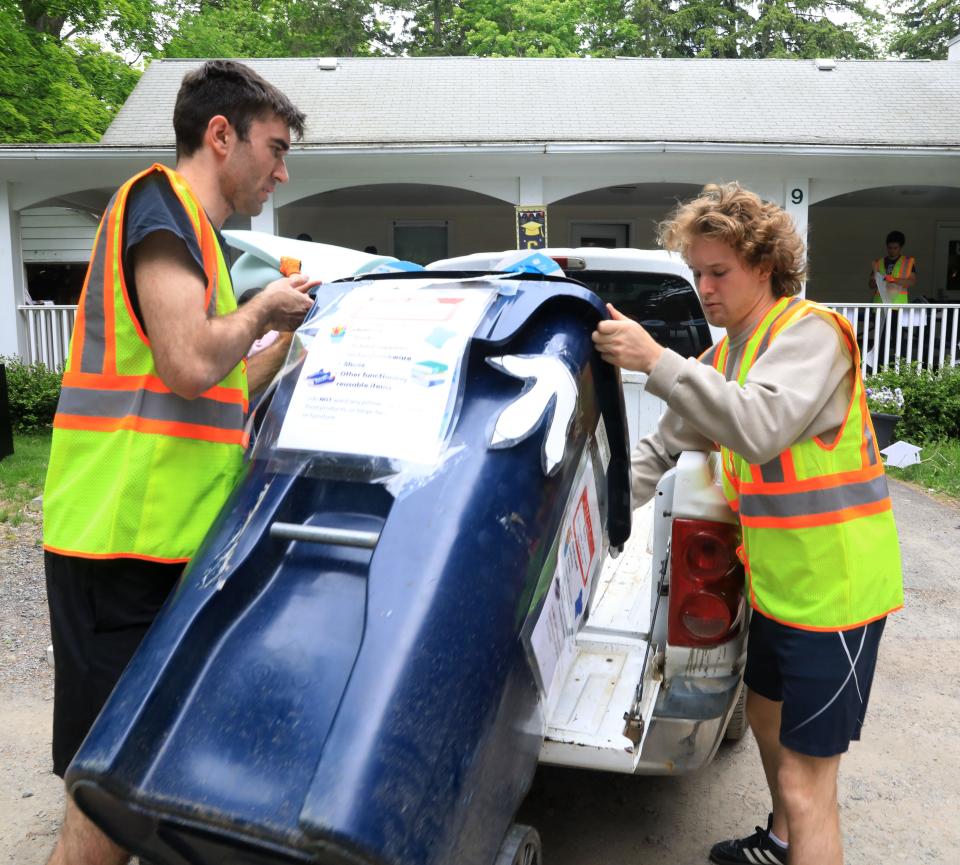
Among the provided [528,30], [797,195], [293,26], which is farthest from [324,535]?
[293,26]

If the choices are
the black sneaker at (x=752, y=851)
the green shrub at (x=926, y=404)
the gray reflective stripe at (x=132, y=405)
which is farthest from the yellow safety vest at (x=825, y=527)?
the green shrub at (x=926, y=404)

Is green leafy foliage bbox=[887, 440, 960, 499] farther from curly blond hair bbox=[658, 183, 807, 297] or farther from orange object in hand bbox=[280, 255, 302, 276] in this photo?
orange object in hand bbox=[280, 255, 302, 276]

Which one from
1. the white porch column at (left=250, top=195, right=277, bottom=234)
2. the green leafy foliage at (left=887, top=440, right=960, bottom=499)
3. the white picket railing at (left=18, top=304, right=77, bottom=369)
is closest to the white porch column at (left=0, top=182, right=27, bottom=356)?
the white picket railing at (left=18, top=304, right=77, bottom=369)

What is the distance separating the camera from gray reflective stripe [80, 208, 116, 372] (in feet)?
6.34

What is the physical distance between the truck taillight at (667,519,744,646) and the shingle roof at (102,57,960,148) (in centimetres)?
917

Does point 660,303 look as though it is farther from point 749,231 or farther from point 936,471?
point 936,471

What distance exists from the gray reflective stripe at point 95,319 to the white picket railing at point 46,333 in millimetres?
A: 10809

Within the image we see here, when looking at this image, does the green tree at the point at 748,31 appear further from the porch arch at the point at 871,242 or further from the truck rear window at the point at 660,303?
the truck rear window at the point at 660,303

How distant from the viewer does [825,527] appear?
2031 mm

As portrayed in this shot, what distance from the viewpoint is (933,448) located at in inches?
398

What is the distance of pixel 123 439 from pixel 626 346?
3.66ft

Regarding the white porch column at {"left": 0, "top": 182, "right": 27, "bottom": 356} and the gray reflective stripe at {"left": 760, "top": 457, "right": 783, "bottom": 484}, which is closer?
the gray reflective stripe at {"left": 760, "top": 457, "right": 783, "bottom": 484}

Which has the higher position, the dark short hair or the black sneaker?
the dark short hair

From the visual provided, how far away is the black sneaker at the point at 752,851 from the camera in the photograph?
8.52ft
